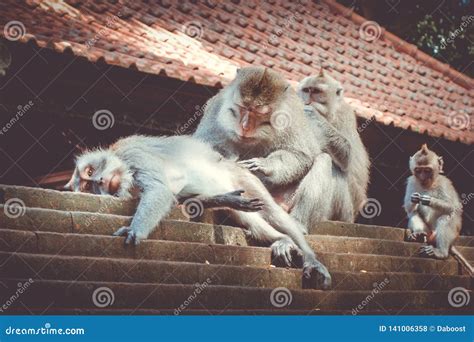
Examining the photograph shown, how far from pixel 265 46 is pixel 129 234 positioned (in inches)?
337

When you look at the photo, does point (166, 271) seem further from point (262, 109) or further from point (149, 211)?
point (262, 109)

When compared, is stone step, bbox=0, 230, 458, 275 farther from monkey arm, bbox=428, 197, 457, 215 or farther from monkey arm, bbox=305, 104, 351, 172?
monkey arm, bbox=428, 197, 457, 215

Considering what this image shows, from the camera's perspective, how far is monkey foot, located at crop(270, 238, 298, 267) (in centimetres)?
716

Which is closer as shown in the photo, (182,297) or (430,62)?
(182,297)

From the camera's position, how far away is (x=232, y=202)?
7207 millimetres

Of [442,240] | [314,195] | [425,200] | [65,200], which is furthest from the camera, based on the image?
[425,200]

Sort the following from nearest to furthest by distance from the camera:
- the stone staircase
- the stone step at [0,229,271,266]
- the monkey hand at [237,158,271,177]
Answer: the stone staircase, the stone step at [0,229,271,266], the monkey hand at [237,158,271,177]

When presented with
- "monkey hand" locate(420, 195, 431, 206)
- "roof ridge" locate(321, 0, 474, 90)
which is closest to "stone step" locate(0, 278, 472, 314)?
"monkey hand" locate(420, 195, 431, 206)

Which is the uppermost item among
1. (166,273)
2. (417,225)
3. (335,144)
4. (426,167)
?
(426,167)

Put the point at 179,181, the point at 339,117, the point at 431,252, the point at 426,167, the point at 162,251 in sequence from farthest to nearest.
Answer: the point at 426,167 < the point at 339,117 < the point at 431,252 < the point at 179,181 < the point at 162,251

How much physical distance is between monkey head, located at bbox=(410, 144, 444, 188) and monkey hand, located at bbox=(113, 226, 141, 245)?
228 inches

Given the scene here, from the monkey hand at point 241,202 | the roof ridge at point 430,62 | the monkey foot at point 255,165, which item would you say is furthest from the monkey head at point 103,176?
the roof ridge at point 430,62

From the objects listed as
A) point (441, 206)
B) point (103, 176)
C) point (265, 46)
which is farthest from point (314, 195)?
point (265, 46)

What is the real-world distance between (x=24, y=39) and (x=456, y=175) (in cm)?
863
